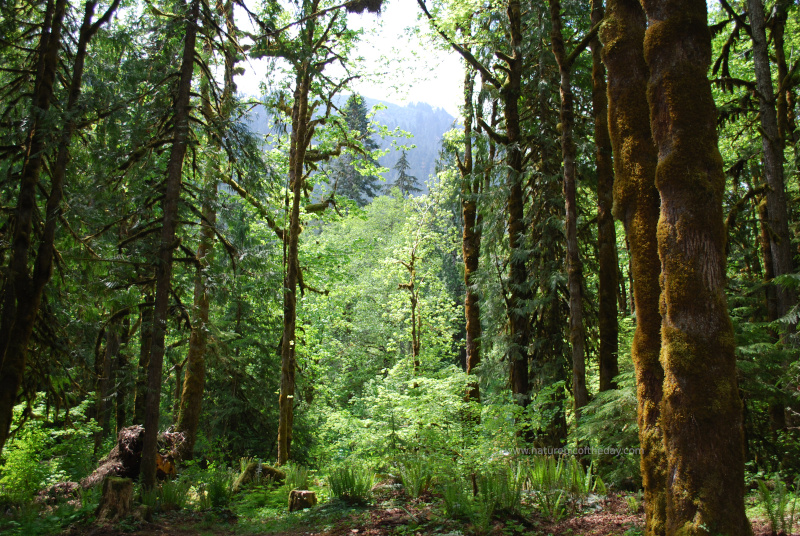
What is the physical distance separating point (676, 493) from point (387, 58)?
13.9 m

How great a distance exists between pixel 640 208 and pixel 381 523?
4.54 metres

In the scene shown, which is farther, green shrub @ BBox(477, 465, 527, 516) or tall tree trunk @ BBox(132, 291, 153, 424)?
tall tree trunk @ BBox(132, 291, 153, 424)

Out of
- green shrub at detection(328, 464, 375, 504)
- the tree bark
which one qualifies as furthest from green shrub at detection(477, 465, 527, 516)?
the tree bark

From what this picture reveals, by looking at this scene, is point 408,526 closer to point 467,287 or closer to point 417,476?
point 417,476

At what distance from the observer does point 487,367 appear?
11.2 m

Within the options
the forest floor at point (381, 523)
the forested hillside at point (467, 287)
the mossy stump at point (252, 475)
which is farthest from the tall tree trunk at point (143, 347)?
the forest floor at point (381, 523)

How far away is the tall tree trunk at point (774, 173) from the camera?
8359mm

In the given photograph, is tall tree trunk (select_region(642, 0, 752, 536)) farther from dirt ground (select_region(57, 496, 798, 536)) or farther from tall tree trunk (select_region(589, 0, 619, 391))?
tall tree trunk (select_region(589, 0, 619, 391))

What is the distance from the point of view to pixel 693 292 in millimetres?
3654

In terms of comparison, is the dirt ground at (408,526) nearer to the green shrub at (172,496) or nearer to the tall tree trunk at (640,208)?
the green shrub at (172,496)

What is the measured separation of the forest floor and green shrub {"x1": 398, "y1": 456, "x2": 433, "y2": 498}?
150 mm

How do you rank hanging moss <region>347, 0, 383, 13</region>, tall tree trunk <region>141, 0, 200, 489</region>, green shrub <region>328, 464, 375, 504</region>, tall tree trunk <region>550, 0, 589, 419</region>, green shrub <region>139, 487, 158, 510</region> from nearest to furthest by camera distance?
green shrub <region>328, 464, 375, 504</region>, green shrub <region>139, 487, 158, 510</region>, tall tree trunk <region>141, 0, 200, 489</region>, tall tree trunk <region>550, 0, 589, 419</region>, hanging moss <region>347, 0, 383, 13</region>

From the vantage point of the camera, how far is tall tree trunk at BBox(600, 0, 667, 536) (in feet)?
13.9

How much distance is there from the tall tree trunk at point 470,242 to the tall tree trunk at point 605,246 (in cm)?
364
